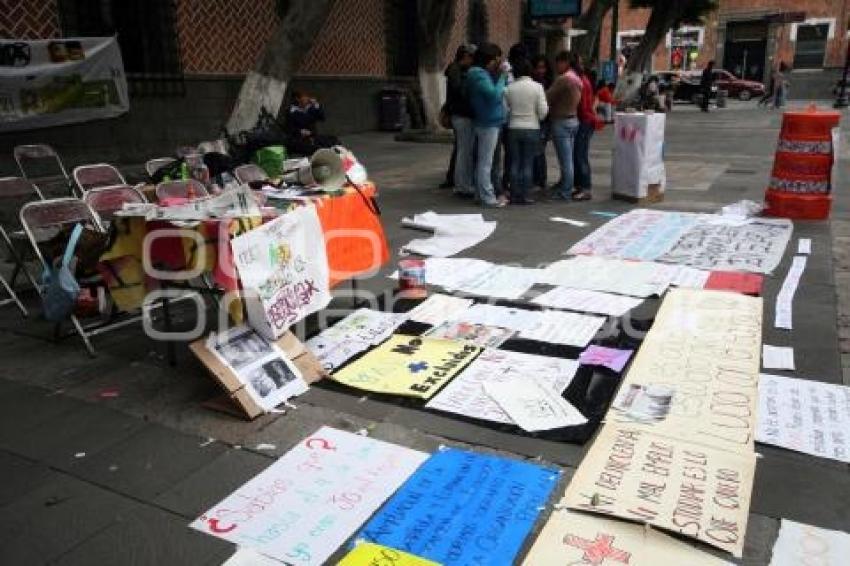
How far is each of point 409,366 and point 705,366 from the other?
1514 mm

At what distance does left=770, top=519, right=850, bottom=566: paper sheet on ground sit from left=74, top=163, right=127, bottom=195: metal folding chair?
5137 mm

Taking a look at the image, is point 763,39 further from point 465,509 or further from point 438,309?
point 465,509

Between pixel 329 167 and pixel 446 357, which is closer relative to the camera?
pixel 446 357

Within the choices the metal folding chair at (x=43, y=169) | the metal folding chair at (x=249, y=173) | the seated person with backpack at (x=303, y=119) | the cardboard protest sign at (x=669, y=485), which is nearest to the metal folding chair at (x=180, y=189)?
the metal folding chair at (x=249, y=173)

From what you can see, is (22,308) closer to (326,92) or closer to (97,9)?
(97,9)

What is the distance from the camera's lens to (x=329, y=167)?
176 inches

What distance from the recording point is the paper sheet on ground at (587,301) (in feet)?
14.5

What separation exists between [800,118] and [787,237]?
1479 millimetres

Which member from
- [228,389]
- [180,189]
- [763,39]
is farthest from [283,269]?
[763,39]

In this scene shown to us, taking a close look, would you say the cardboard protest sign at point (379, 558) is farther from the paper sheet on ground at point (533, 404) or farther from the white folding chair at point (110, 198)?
Answer: the white folding chair at point (110, 198)

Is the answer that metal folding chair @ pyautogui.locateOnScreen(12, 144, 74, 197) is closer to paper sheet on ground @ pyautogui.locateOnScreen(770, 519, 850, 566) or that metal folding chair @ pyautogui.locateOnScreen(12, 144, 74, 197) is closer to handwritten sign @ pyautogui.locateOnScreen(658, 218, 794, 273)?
handwritten sign @ pyautogui.locateOnScreen(658, 218, 794, 273)

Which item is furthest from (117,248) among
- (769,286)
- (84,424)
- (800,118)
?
(800,118)

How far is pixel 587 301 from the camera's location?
4.60m

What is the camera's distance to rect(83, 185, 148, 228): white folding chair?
15.6 ft
